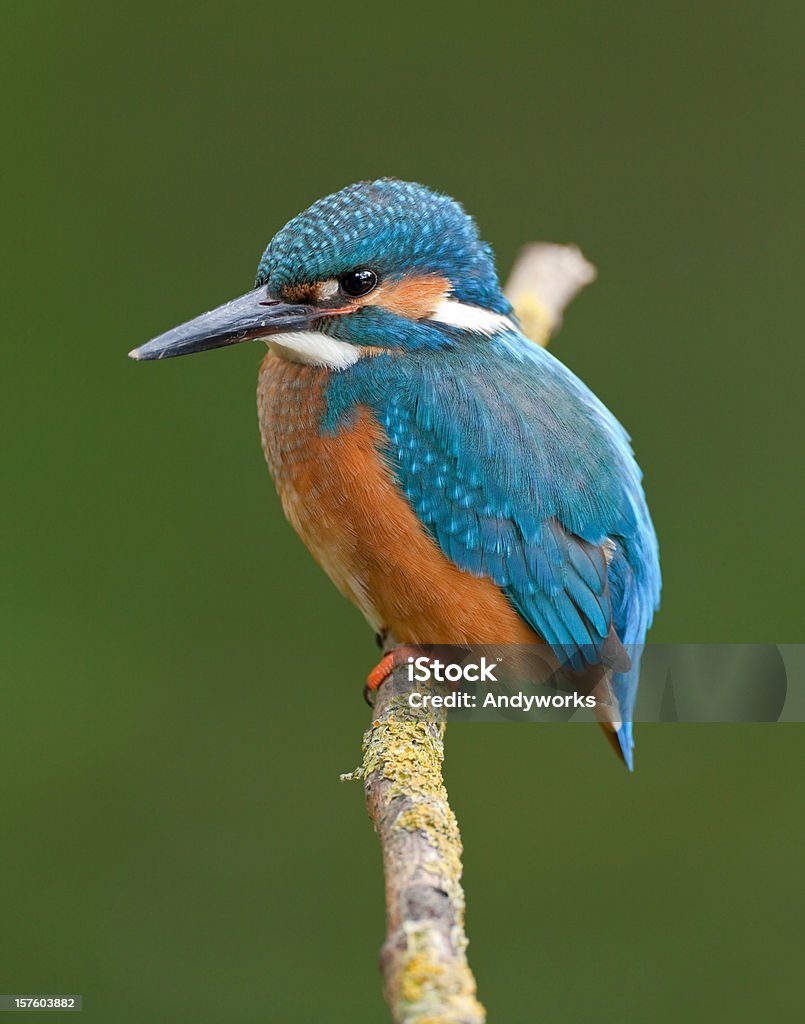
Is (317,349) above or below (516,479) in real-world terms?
above

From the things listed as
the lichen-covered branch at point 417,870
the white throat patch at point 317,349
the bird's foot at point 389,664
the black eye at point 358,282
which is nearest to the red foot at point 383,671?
the bird's foot at point 389,664

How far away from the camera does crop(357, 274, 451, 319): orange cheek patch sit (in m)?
1.99

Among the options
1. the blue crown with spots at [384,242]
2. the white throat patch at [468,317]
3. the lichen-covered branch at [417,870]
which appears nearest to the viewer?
the lichen-covered branch at [417,870]

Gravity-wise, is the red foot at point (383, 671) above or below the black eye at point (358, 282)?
below

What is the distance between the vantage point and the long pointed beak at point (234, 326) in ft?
6.34

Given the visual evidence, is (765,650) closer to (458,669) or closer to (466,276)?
(458,669)

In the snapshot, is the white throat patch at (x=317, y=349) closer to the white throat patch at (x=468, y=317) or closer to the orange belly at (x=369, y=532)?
the orange belly at (x=369, y=532)

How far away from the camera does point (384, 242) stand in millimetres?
1950

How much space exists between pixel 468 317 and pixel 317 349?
281 millimetres

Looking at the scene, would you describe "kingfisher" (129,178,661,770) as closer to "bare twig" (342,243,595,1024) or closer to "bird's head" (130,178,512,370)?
"bird's head" (130,178,512,370)

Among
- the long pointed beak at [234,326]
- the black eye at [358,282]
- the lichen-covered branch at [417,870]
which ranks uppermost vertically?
the black eye at [358,282]

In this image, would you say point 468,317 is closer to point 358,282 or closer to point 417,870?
point 358,282

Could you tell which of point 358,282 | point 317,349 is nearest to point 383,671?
point 317,349

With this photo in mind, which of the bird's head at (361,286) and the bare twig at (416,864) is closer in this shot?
the bare twig at (416,864)
